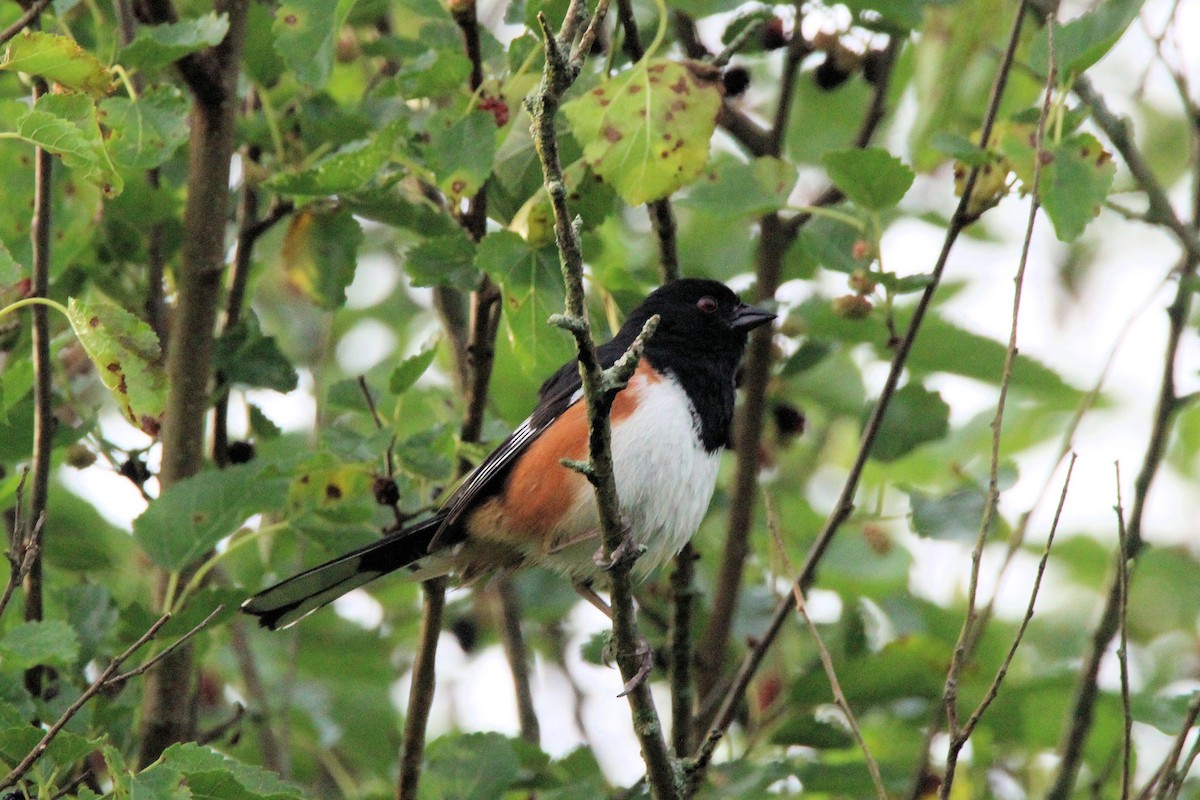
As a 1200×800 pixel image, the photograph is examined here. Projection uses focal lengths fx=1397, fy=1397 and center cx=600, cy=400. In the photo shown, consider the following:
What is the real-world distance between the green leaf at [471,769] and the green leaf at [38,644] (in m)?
1.01

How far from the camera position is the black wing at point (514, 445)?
11.5ft

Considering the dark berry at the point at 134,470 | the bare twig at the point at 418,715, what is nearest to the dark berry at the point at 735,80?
the bare twig at the point at 418,715

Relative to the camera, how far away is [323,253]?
12.5 feet

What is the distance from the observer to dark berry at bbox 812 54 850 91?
14.2 ft

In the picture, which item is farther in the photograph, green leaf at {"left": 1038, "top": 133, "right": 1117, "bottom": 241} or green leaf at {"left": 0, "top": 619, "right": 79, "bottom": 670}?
green leaf at {"left": 1038, "top": 133, "right": 1117, "bottom": 241}

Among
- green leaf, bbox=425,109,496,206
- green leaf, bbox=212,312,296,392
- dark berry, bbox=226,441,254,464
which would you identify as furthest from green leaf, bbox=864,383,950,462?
dark berry, bbox=226,441,254,464

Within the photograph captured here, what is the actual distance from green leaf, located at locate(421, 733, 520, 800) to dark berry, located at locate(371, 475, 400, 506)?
1.97 ft

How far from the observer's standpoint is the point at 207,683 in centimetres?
512

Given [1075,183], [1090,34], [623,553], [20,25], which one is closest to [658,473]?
[623,553]

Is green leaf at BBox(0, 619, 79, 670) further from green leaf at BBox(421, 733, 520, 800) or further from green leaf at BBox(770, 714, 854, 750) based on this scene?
green leaf at BBox(770, 714, 854, 750)

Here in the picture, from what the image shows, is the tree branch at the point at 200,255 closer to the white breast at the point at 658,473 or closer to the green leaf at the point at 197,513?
the green leaf at the point at 197,513

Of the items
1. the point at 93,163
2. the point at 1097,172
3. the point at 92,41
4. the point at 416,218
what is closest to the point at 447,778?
the point at 416,218

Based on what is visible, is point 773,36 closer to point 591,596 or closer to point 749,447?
point 749,447

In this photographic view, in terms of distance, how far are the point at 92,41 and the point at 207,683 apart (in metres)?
2.34
